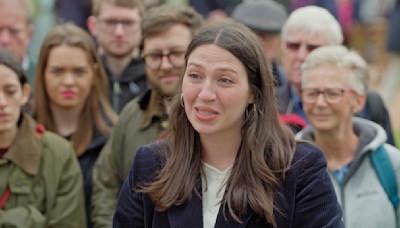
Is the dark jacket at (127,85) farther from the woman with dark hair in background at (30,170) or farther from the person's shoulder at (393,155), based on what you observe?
the person's shoulder at (393,155)

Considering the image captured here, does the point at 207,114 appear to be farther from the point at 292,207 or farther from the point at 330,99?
the point at 330,99

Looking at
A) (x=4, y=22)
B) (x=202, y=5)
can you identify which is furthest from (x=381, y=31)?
(x=4, y=22)

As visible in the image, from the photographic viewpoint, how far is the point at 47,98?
217 inches

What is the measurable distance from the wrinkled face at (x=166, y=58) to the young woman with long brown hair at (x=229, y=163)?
4.28 feet

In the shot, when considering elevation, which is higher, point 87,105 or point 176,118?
point 176,118

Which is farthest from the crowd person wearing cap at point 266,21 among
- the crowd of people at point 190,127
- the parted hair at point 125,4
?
the parted hair at point 125,4

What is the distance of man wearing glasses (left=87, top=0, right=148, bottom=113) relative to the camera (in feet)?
19.3

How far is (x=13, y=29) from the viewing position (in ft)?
20.0

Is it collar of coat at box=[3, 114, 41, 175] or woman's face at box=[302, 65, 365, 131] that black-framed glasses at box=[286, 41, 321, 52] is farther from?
collar of coat at box=[3, 114, 41, 175]

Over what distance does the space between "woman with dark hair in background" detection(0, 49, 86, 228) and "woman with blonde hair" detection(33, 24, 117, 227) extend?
492mm

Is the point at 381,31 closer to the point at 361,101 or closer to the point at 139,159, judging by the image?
the point at 361,101

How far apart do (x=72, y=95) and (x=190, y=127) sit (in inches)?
78.8

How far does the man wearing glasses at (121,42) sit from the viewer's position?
5.87 meters

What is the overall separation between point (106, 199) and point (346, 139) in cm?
169
